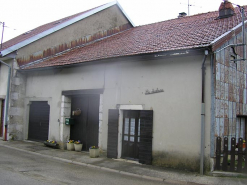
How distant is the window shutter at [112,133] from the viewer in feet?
33.5

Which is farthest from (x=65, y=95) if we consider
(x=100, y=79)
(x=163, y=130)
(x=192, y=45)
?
(x=192, y=45)

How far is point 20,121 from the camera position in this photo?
49.2 feet

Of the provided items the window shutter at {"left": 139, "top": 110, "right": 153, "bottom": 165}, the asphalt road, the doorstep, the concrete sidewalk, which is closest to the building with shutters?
the window shutter at {"left": 139, "top": 110, "right": 153, "bottom": 165}

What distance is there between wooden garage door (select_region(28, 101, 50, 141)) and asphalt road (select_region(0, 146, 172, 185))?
4.18 metres

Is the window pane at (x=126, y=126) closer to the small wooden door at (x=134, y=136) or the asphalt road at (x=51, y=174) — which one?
the small wooden door at (x=134, y=136)

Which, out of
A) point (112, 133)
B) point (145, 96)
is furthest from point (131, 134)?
point (145, 96)

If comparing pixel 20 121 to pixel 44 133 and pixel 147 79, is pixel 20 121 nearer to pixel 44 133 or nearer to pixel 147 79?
pixel 44 133

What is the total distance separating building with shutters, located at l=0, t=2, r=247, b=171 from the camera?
831cm

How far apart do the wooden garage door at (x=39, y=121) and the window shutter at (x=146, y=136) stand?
6.48 meters

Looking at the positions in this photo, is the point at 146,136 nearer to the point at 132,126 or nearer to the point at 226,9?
the point at 132,126

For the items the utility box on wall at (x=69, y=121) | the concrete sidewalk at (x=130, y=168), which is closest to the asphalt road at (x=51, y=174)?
the concrete sidewalk at (x=130, y=168)

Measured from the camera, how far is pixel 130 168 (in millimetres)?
8711

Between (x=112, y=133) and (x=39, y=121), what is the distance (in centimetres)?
591

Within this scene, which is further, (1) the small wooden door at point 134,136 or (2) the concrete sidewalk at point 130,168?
(1) the small wooden door at point 134,136
